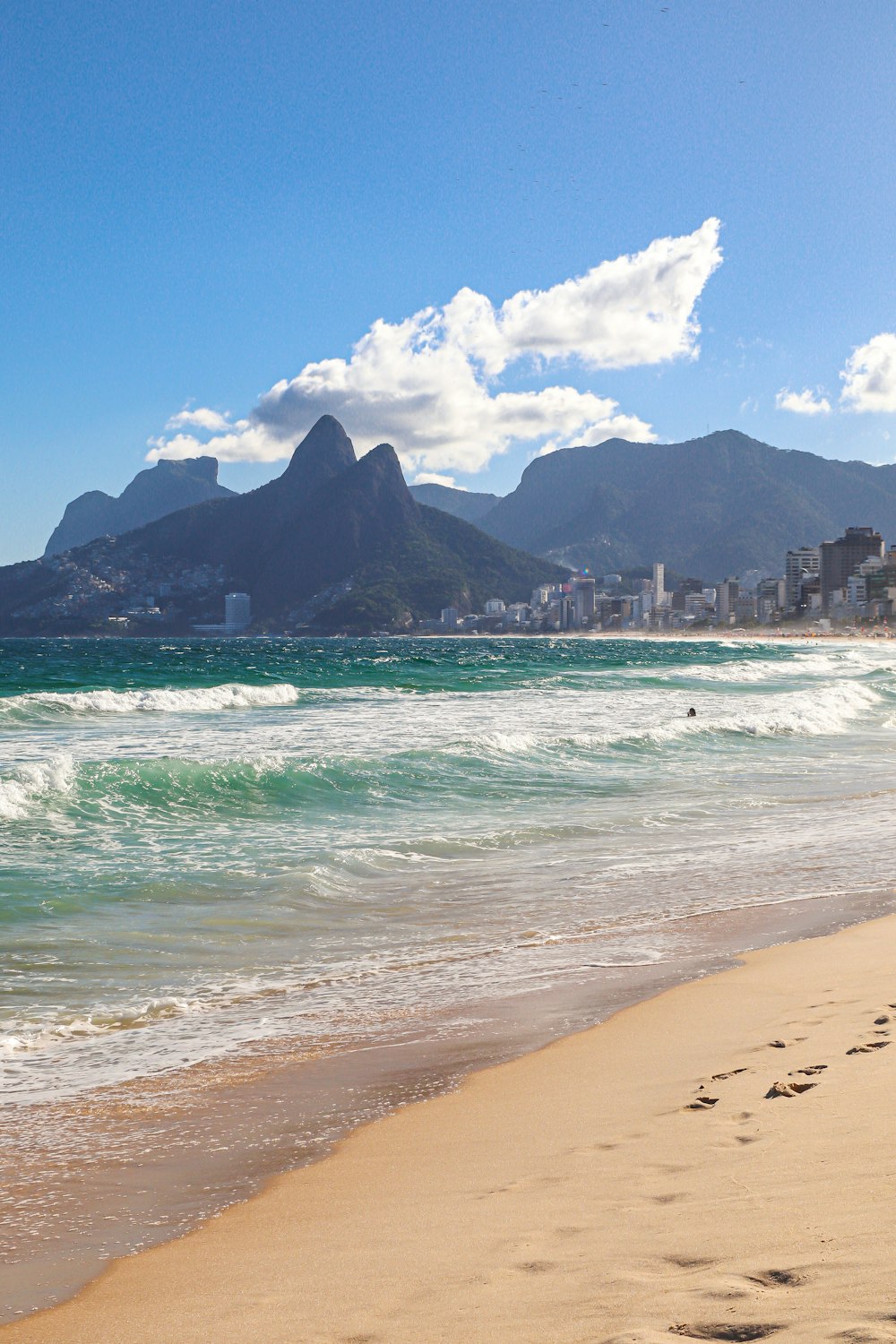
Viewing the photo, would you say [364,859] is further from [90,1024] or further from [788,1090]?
[788,1090]

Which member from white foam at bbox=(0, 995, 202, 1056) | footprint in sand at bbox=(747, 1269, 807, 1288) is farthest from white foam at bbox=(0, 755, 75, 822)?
footprint in sand at bbox=(747, 1269, 807, 1288)

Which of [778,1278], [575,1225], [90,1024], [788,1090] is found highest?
[778,1278]

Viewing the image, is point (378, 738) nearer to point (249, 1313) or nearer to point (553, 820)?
point (553, 820)

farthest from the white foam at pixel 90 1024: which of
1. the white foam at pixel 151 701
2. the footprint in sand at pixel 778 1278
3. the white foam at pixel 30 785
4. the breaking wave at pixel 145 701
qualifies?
the white foam at pixel 151 701

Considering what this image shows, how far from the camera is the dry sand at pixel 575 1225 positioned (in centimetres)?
262

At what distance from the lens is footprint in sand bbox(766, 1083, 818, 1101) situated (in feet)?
14.4

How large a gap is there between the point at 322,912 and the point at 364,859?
2.28 metres

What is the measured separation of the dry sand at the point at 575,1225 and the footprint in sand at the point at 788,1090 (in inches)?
0.7

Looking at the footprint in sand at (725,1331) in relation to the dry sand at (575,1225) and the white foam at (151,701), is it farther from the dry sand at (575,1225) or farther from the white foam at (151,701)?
the white foam at (151,701)

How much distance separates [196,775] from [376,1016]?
1118 cm

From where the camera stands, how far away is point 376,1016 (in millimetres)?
6324

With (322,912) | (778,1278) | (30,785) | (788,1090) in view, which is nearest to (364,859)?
(322,912)

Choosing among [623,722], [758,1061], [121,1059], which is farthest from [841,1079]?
[623,722]

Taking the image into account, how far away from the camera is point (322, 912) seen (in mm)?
9258
